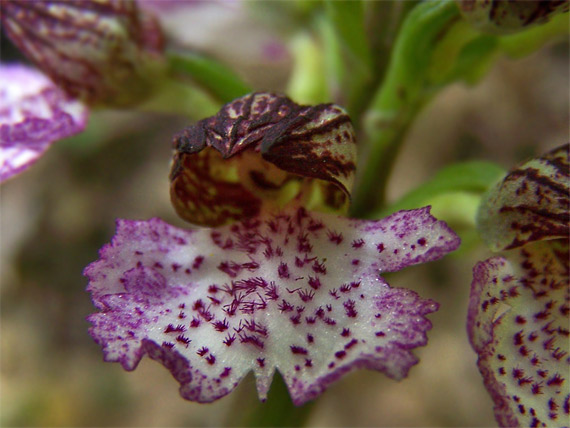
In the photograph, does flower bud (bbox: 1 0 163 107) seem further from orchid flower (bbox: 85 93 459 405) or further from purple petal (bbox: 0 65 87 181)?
orchid flower (bbox: 85 93 459 405)

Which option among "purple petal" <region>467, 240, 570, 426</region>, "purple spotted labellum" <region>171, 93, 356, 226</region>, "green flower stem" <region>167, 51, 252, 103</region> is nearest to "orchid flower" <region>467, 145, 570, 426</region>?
"purple petal" <region>467, 240, 570, 426</region>

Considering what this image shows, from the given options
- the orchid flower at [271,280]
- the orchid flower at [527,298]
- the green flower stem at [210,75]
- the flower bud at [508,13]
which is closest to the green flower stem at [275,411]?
the orchid flower at [271,280]

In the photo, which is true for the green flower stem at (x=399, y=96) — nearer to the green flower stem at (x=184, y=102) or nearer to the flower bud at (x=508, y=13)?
the flower bud at (x=508, y=13)

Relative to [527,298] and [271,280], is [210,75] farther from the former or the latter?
[527,298]

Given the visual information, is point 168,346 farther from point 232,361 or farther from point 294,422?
point 294,422

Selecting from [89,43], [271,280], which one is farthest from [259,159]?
[89,43]

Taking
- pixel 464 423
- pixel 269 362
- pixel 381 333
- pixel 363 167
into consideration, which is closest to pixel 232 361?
pixel 269 362
